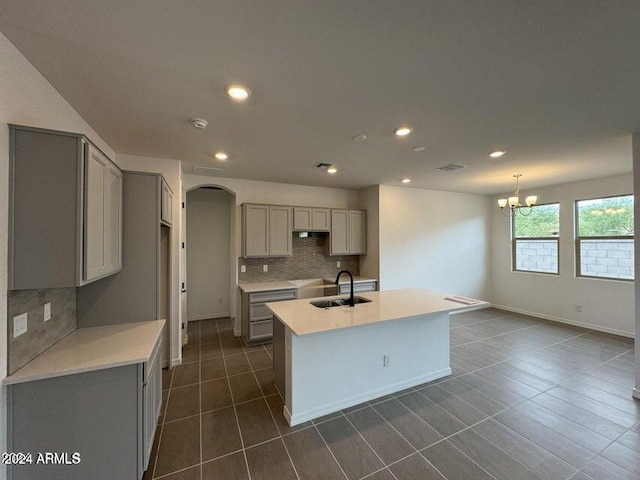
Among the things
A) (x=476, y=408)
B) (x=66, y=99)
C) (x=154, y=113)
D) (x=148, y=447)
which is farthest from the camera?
(x=476, y=408)

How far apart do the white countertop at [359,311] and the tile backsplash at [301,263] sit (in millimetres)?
1975

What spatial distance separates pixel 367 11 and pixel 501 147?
2.64 metres

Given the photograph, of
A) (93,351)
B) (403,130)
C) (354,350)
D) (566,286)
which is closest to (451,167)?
(403,130)

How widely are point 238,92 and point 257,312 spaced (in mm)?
3073

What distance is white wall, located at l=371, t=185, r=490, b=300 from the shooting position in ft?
16.9

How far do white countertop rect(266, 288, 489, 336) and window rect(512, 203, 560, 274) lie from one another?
12.7 feet

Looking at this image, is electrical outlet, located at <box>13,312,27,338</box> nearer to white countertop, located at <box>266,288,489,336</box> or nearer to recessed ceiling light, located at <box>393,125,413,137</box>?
white countertop, located at <box>266,288,489,336</box>

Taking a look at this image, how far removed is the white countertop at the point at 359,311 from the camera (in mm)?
2166

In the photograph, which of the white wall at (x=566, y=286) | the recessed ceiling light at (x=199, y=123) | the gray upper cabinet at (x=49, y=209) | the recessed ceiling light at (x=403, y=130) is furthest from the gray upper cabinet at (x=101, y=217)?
the white wall at (x=566, y=286)

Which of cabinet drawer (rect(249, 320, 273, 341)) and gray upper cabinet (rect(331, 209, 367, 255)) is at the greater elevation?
gray upper cabinet (rect(331, 209, 367, 255))

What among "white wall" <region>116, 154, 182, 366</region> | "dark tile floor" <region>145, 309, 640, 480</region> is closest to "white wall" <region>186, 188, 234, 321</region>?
"white wall" <region>116, 154, 182, 366</region>

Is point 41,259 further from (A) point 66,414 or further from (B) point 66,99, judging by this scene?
(B) point 66,99

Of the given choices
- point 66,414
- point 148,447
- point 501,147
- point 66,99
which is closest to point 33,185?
point 66,99

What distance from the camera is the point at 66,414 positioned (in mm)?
1482
